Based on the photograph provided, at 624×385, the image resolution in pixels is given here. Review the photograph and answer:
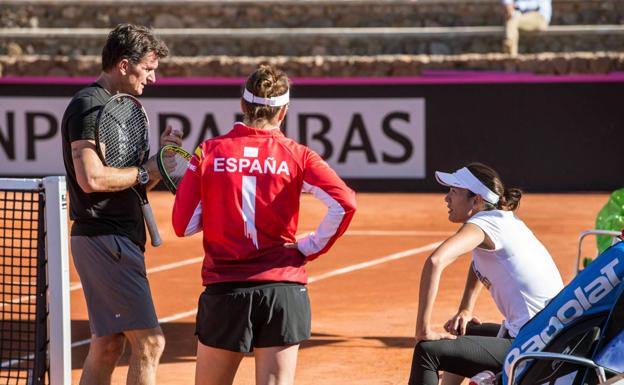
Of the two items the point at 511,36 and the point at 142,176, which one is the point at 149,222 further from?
the point at 511,36

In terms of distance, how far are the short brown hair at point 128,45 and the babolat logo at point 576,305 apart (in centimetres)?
236

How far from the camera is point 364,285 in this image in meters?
11.3

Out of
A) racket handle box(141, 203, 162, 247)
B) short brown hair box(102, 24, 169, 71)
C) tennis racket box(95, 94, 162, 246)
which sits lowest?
racket handle box(141, 203, 162, 247)

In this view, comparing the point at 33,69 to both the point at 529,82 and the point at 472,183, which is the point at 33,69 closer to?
the point at 529,82

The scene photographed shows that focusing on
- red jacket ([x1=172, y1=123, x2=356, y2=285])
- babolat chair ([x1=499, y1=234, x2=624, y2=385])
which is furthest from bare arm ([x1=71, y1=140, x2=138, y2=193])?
babolat chair ([x1=499, y1=234, x2=624, y2=385])

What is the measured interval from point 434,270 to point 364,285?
20.2 feet

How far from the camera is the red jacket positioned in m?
4.98

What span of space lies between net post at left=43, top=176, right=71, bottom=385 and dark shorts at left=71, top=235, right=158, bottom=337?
0.30 feet

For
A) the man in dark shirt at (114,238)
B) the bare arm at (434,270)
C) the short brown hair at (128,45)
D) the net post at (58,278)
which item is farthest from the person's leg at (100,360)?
the bare arm at (434,270)

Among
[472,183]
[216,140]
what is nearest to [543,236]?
[472,183]

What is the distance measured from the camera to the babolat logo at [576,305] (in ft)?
15.4

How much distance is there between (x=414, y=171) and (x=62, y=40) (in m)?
7.54

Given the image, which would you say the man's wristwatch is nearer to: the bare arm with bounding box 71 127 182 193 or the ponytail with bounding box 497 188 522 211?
the bare arm with bounding box 71 127 182 193

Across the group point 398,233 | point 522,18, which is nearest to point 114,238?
point 398,233
